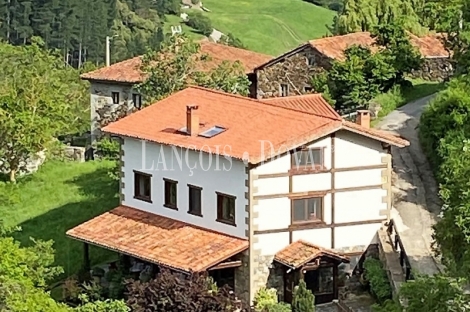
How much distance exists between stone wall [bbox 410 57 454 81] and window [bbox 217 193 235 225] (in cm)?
2352

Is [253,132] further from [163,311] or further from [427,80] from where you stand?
[427,80]

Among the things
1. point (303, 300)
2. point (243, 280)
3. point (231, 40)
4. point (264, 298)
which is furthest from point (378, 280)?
point (231, 40)

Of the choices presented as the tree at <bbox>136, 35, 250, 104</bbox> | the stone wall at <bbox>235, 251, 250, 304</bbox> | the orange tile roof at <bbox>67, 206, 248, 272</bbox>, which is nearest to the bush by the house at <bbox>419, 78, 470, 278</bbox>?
the stone wall at <bbox>235, 251, 250, 304</bbox>

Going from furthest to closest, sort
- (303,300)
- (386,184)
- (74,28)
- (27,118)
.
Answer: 1. (74,28)
2. (27,118)
3. (386,184)
4. (303,300)

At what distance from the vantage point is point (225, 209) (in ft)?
103

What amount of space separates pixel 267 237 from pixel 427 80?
24104mm

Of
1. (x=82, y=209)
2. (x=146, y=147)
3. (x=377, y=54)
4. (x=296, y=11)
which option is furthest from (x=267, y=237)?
(x=296, y=11)

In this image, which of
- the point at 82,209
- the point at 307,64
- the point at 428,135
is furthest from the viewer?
the point at 307,64

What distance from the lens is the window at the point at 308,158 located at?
30.9m

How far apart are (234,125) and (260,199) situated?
10.4 feet

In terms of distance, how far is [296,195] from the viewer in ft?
102

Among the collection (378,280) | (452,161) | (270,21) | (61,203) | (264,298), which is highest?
(452,161)

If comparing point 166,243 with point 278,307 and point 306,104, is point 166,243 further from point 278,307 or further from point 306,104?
point 306,104

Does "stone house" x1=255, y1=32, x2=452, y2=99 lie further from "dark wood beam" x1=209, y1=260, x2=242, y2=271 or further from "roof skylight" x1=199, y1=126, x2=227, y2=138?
"dark wood beam" x1=209, y1=260, x2=242, y2=271
